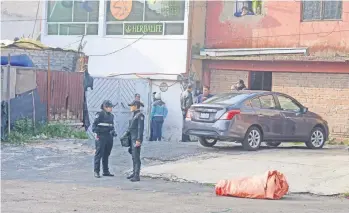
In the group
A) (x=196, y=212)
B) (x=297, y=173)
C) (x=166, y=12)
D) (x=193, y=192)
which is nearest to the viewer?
(x=196, y=212)

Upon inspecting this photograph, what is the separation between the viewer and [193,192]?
12.2 m

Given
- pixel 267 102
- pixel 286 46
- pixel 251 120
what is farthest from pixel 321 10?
pixel 251 120

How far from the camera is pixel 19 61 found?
858 inches

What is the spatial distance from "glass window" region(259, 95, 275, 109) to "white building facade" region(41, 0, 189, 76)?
745 cm

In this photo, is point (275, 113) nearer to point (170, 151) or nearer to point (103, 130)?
point (170, 151)

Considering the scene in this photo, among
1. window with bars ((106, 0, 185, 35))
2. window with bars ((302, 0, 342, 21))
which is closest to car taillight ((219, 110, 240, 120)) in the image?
window with bars ((302, 0, 342, 21))

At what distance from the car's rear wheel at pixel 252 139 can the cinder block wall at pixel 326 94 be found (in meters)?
5.55

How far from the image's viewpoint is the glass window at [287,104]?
58.5 ft

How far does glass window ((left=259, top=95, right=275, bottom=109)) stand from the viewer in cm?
1741

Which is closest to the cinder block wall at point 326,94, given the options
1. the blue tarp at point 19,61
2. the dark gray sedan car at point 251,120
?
the dark gray sedan car at point 251,120

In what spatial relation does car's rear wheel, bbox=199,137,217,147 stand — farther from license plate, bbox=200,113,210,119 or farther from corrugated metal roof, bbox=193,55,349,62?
corrugated metal roof, bbox=193,55,349,62

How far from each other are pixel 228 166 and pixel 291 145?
18.5 feet

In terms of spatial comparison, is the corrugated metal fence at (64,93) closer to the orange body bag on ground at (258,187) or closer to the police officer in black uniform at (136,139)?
the police officer in black uniform at (136,139)

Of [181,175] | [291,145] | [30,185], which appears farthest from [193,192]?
[291,145]
